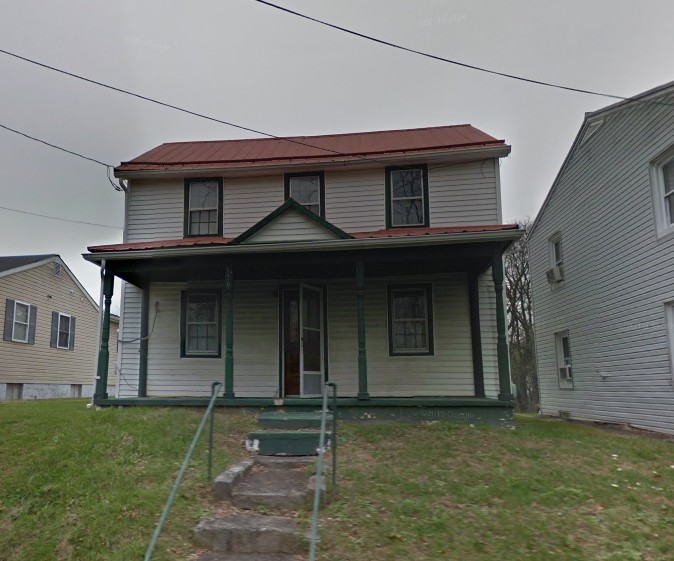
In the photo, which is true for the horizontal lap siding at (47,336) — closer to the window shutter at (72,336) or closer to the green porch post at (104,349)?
the window shutter at (72,336)

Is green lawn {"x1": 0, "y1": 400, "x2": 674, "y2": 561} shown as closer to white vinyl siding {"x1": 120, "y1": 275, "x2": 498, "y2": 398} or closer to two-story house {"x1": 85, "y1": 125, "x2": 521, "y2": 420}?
white vinyl siding {"x1": 120, "y1": 275, "x2": 498, "y2": 398}

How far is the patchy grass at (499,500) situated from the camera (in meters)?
4.11

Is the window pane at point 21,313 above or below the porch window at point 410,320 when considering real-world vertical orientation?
above

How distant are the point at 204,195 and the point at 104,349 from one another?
155 inches

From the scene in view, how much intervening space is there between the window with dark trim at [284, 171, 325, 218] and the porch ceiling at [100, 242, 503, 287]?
1675mm

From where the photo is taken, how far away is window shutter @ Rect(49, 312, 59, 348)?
19.4 m

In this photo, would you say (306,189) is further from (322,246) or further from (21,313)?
(21,313)

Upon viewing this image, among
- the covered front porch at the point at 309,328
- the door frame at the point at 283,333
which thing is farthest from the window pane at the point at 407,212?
the door frame at the point at 283,333

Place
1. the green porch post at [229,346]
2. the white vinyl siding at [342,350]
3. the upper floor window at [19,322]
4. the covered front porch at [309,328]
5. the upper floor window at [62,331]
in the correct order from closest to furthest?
Result: the green porch post at [229,346]
the covered front porch at [309,328]
the white vinyl siding at [342,350]
the upper floor window at [19,322]
the upper floor window at [62,331]

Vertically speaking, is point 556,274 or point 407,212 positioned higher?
point 407,212

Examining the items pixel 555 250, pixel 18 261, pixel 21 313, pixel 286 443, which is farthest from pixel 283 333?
pixel 18 261

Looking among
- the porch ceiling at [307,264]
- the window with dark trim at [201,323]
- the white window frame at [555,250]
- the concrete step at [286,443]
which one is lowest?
the concrete step at [286,443]

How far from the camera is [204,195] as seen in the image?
37.7 feet

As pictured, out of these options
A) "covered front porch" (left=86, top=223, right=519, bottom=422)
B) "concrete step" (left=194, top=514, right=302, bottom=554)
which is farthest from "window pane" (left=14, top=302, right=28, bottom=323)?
"concrete step" (left=194, top=514, right=302, bottom=554)
